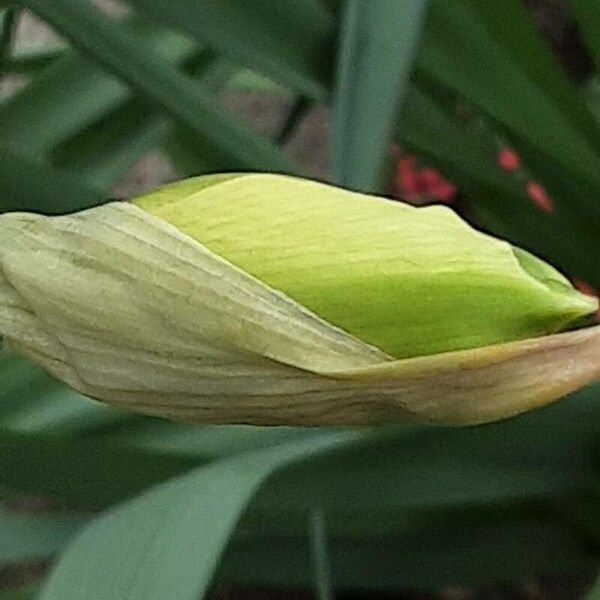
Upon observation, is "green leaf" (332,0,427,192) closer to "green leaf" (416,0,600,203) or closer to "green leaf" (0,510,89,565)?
"green leaf" (416,0,600,203)

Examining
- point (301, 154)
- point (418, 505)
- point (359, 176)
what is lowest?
point (301, 154)

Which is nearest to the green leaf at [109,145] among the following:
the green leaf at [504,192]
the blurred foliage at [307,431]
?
the blurred foliage at [307,431]

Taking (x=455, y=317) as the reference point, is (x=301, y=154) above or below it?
below

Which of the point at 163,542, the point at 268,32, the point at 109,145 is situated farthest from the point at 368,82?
the point at 109,145

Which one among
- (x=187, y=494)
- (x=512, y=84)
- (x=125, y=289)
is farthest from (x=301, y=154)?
(x=125, y=289)

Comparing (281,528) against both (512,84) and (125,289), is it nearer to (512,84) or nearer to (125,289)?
(512,84)

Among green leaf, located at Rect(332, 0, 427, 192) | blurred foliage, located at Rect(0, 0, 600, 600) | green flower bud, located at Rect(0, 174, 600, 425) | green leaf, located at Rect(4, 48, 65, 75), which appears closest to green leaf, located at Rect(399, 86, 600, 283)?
blurred foliage, located at Rect(0, 0, 600, 600)

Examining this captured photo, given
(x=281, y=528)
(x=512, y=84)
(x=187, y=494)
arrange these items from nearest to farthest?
(x=187, y=494), (x=512, y=84), (x=281, y=528)
